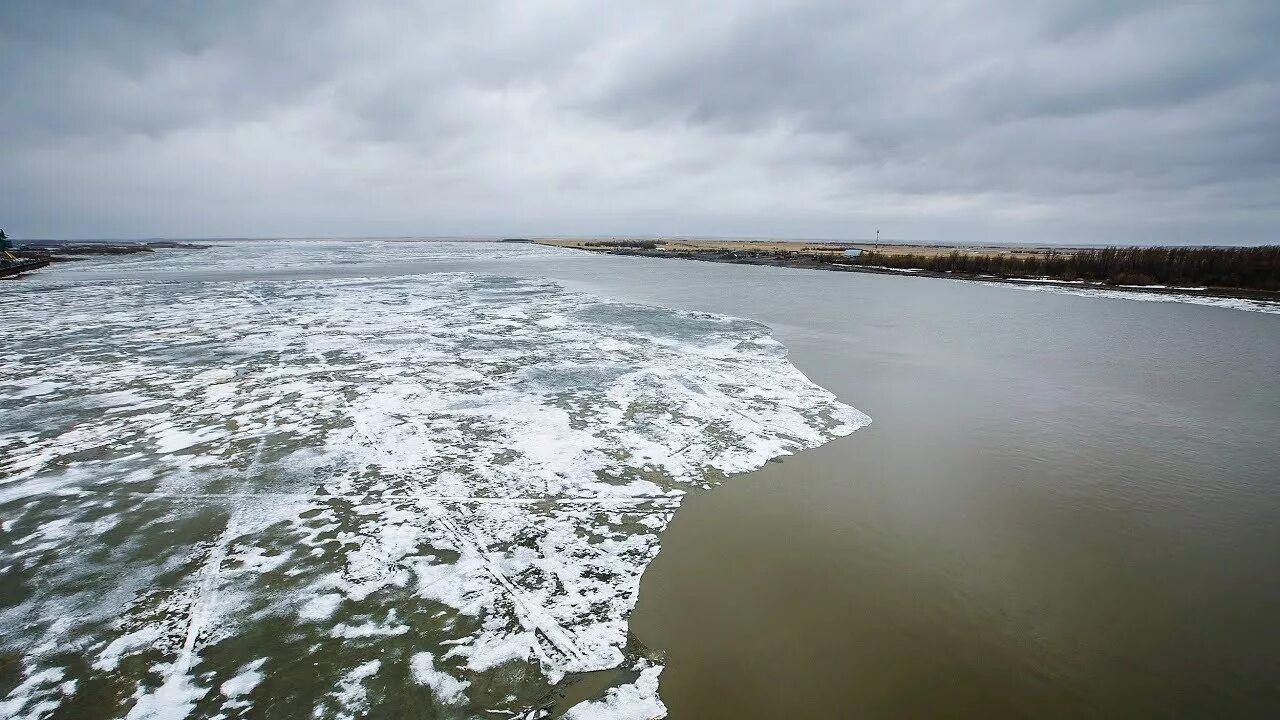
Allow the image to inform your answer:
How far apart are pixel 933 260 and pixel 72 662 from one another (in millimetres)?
43633

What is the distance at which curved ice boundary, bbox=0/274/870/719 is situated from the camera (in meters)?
2.81

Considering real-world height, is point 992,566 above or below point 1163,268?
below

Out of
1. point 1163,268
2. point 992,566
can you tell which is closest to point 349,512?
point 992,566

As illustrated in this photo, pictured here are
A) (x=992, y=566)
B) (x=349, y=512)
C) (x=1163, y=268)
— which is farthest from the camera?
(x=1163, y=268)

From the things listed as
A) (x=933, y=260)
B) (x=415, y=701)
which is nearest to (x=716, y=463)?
(x=415, y=701)

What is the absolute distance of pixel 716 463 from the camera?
18.0ft

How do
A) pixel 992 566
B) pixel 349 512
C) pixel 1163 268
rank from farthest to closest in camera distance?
1. pixel 1163 268
2. pixel 349 512
3. pixel 992 566

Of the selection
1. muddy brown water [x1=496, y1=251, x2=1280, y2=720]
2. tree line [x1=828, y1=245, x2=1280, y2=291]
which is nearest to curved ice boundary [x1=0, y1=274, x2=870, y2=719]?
muddy brown water [x1=496, y1=251, x2=1280, y2=720]

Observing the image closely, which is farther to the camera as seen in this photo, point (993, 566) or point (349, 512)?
point (349, 512)

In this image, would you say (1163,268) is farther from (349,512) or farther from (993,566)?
(349,512)

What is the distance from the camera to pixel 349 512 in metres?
4.47

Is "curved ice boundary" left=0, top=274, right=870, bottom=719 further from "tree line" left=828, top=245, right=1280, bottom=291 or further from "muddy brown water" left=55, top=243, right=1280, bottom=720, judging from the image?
"tree line" left=828, top=245, right=1280, bottom=291

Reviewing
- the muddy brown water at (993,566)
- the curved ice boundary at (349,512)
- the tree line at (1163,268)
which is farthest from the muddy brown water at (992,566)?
the tree line at (1163,268)

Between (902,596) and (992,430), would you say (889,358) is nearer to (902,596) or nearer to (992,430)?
(992,430)
